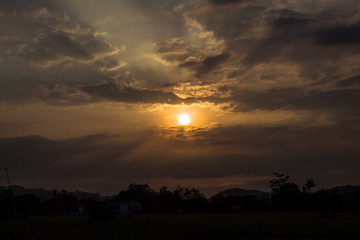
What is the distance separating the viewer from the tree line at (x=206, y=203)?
345 ft

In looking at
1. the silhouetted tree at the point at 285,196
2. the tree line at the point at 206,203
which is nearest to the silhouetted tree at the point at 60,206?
the tree line at the point at 206,203

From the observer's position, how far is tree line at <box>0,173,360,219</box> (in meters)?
105

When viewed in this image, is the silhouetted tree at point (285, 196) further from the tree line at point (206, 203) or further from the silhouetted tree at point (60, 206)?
the silhouetted tree at point (60, 206)

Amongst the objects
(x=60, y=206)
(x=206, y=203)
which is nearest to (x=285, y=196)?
(x=206, y=203)

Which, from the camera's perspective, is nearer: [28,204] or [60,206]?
[28,204]

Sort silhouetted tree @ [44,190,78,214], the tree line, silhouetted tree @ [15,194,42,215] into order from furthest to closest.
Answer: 1. silhouetted tree @ [44,190,78,214]
2. silhouetted tree @ [15,194,42,215]
3. the tree line

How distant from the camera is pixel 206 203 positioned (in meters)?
146

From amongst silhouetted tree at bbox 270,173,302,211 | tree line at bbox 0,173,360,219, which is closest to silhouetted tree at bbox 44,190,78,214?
tree line at bbox 0,173,360,219

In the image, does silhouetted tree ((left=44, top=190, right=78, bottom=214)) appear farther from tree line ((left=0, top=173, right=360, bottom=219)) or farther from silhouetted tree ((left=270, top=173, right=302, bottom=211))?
silhouetted tree ((left=270, top=173, right=302, bottom=211))

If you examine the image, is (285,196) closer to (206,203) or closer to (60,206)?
(206,203)

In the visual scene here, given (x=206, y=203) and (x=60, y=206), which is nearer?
(x=206, y=203)

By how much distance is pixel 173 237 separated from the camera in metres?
37.1

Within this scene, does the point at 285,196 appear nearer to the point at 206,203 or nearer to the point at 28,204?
the point at 206,203

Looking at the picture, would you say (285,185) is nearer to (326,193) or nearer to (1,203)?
(326,193)
